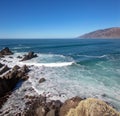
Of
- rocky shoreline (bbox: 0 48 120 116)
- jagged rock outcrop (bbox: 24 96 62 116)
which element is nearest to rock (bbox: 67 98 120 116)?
rocky shoreline (bbox: 0 48 120 116)

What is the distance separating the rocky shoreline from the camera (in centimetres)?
738

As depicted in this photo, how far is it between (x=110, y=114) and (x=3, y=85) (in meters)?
16.0

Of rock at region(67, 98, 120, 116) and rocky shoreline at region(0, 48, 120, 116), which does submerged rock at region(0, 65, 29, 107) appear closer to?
rocky shoreline at region(0, 48, 120, 116)

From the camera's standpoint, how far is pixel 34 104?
16.9m

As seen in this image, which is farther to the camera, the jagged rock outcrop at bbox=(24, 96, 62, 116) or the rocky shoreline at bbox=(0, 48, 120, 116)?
the jagged rock outcrop at bbox=(24, 96, 62, 116)

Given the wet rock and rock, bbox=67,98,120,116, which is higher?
rock, bbox=67,98,120,116

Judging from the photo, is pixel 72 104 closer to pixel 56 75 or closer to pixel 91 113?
pixel 91 113

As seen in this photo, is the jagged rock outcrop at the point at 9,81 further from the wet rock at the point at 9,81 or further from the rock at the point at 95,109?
the rock at the point at 95,109

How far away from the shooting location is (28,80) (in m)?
25.2

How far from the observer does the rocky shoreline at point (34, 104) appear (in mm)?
7381

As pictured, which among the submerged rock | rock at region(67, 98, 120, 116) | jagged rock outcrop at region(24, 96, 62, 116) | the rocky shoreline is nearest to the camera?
rock at region(67, 98, 120, 116)

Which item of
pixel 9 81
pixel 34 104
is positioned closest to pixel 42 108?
pixel 34 104

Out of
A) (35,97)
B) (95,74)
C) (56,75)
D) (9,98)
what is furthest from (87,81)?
(9,98)

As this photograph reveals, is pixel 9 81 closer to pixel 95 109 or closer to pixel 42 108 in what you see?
pixel 42 108
